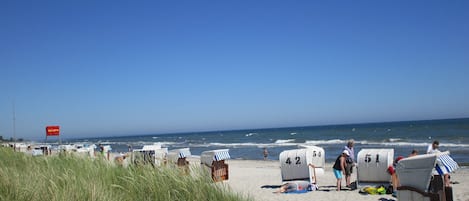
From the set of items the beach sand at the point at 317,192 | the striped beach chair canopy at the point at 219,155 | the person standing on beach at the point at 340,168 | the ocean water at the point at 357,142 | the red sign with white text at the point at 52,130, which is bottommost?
the ocean water at the point at 357,142

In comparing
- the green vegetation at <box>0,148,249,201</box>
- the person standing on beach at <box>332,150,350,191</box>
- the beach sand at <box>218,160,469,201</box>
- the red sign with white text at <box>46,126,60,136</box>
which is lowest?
the beach sand at <box>218,160,469,201</box>

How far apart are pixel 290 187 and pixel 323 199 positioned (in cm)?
147

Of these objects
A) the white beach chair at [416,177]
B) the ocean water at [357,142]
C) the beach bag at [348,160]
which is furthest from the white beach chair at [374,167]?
the white beach chair at [416,177]

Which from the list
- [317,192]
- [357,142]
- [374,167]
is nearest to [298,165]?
[317,192]

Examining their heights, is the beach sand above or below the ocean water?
above

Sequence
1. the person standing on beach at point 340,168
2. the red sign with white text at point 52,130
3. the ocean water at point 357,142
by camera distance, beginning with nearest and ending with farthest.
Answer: the person standing on beach at point 340,168, the red sign with white text at point 52,130, the ocean water at point 357,142

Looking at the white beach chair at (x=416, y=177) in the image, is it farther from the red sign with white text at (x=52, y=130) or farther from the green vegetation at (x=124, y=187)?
the red sign with white text at (x=52, y=130)

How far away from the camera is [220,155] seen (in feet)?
47.0

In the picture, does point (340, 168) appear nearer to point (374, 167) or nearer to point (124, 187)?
point (374, 167)

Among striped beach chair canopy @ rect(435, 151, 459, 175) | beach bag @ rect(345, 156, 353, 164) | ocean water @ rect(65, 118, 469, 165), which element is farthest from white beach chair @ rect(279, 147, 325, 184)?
striped beach chair canopy @ rect(435, 151, 459, 175)

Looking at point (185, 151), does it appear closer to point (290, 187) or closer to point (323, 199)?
point (290, 187)

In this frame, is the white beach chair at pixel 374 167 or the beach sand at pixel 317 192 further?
the white beach chair at pixel 374 167

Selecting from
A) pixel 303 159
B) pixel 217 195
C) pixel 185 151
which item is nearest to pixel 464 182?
pixel 303 159

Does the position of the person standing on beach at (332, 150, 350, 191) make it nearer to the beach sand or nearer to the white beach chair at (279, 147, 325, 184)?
the beach sand
